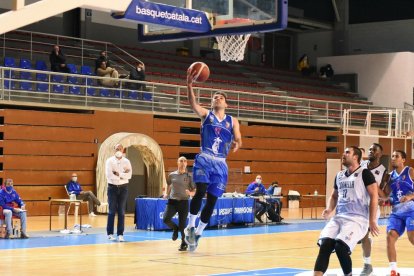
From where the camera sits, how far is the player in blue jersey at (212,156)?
11.0 m

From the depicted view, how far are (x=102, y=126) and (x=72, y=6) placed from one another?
1613 centimetres

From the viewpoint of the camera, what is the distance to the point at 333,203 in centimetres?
905

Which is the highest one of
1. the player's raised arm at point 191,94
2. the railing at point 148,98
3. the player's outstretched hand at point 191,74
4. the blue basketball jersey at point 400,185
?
the railing at point 148,98

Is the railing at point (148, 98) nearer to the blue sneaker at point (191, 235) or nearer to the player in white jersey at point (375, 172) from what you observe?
the blue sneaker at point (191, 235)

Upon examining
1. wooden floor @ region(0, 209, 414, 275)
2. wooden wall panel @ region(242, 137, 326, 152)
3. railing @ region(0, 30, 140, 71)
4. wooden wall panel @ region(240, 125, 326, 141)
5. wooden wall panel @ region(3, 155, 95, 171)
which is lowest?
wooden floor @ region(0, 209, 414, 275)

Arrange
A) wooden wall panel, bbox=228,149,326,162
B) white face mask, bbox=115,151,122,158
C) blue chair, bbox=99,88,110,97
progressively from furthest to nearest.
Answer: wooden wall panel, bbox=228,149,326,162
blue chair, bbox=99,88,110,97
white face mask, bbox=115,151,122,158

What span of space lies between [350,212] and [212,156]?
2872 mm

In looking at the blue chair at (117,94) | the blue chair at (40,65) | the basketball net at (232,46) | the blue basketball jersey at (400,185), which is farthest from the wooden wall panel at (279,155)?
the blue basketball jersey at (400,185)

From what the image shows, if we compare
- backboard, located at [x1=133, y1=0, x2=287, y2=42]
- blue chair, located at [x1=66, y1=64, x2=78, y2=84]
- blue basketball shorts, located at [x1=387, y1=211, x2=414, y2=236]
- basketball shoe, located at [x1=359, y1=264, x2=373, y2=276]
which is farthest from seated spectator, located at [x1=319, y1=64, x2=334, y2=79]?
basketball shoe, located at [x1=359, y1=264, x2=373, y2=276]

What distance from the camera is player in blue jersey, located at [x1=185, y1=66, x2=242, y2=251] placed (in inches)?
432

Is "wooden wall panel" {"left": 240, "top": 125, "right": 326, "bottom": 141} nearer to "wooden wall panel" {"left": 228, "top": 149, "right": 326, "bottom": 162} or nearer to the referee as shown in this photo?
"wooden wall panel" {"left": 228, "top": 149, "right": 326, "bottom": 162}

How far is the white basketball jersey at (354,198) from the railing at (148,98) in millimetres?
13809

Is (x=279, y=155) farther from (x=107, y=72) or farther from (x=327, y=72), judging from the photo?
(x=327, y=72)

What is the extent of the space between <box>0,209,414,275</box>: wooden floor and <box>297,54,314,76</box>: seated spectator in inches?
820
